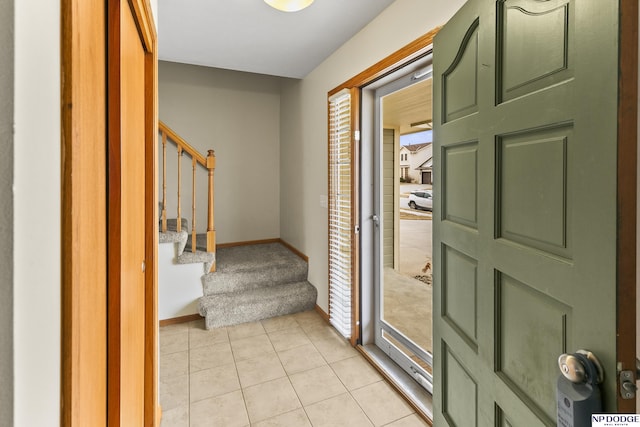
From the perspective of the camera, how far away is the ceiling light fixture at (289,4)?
1801 mm

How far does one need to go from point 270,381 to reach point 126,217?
5.35ft

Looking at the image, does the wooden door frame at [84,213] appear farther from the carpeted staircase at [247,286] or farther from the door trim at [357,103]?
the carpeted staircase at [247,286]

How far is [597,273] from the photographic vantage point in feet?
2.06

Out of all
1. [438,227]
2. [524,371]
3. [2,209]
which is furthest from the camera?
[438,227]

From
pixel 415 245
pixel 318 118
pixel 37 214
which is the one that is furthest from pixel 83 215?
Result: pixel 415 245

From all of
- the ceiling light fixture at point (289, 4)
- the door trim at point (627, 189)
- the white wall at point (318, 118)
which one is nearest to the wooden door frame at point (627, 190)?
the door trim at point (627, 189)

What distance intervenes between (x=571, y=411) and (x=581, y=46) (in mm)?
755

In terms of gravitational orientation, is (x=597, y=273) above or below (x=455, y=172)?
below

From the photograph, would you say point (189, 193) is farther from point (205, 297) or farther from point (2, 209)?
point (2, 209)

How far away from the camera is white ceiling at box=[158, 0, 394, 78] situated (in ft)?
6.50

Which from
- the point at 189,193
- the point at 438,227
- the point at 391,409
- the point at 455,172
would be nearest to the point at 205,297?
the point at 189,193

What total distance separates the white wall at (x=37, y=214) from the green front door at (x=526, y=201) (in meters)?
0.91

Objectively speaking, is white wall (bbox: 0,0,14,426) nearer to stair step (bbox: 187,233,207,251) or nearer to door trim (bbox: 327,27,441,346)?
door trim (bbox: 327,27,441,346)

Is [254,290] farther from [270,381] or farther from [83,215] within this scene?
[83,215]
